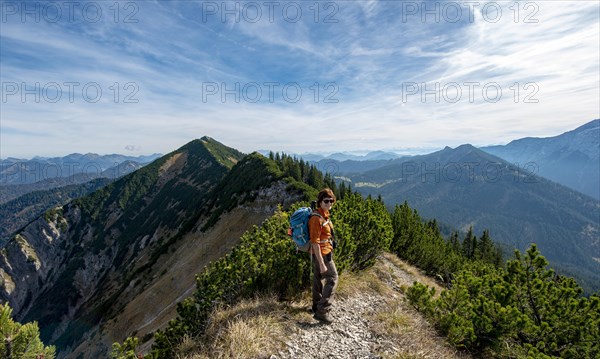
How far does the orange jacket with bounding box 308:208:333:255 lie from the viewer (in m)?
7.79

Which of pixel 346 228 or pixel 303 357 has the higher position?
pixel 346 228

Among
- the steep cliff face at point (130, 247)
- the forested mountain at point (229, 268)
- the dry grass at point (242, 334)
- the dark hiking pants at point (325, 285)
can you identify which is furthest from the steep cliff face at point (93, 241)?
the dark hiking pants at point (325, 285)

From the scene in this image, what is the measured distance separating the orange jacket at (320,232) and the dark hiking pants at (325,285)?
A: 0.91ft

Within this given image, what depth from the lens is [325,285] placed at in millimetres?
8195

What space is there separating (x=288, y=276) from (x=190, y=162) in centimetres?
A: 19152

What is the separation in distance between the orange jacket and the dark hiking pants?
277 millimetres

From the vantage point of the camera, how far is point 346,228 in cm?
1095

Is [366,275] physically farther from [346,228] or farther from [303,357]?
[303,357]

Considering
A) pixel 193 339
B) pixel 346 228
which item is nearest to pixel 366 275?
pixel 346 228

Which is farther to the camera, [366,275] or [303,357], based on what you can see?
[366,275]

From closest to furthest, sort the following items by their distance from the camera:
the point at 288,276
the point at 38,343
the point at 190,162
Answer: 1. the point at 38,343
2. the point at 288,276
3. the point at 190,162

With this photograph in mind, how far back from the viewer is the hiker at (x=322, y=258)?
782 cm

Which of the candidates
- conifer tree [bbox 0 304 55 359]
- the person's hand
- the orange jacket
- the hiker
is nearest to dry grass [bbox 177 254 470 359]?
the hiker

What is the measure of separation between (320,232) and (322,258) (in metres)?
0.82
